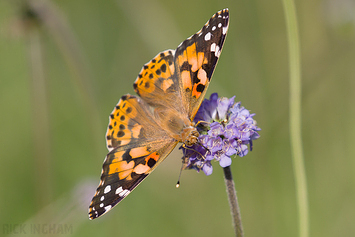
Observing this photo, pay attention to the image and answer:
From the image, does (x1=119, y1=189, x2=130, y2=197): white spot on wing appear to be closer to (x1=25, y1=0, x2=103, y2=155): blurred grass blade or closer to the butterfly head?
the butterfly head

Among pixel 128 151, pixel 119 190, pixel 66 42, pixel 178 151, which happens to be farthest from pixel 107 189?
pixel 178 151

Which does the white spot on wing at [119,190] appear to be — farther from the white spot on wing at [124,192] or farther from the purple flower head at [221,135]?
the purple flower head at [221,135]

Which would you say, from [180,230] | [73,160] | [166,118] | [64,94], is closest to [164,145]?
[166,118]

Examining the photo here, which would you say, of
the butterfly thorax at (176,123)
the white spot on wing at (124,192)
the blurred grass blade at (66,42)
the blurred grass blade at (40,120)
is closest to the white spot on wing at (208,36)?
the butterfly thorax at (176,123)

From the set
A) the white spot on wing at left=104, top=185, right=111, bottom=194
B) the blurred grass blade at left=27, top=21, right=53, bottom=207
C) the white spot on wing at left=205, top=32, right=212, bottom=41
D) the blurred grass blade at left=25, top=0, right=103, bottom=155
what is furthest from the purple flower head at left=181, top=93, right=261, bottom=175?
the blurred grass blade at left=27, top=21, right=53, bottom=207

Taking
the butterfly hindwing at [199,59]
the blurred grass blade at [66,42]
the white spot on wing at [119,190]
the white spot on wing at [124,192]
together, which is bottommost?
the white spot on wing at [124,192]

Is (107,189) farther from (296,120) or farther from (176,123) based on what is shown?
(296,120)

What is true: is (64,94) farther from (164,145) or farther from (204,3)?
(164,145)
